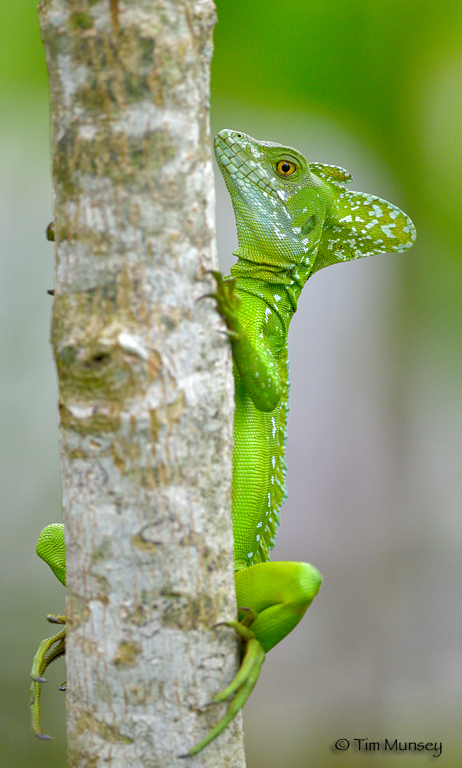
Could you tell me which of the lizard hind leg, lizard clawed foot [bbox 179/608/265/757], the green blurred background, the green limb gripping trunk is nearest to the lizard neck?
the green limb gripping trunk

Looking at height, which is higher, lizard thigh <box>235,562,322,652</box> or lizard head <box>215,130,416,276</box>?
lizard head <box>215,130,416,276</box>

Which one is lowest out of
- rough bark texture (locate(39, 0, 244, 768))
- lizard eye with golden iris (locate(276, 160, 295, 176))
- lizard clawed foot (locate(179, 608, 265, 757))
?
lizard clawed foot (locate(179, 608, 265, 757))

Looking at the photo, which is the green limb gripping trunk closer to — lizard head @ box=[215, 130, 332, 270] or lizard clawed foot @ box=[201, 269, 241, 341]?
lizard head @ box=[215, 130, 332, 270]

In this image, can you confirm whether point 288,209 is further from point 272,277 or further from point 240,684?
point 240,684

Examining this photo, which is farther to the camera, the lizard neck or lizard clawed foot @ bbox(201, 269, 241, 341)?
the lizard neck

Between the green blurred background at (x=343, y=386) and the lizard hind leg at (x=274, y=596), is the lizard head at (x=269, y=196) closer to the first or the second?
the lizard hind leg at (x=274, y=596)

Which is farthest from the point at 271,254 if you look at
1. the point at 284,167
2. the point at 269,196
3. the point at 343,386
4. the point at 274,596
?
the point at 343,386

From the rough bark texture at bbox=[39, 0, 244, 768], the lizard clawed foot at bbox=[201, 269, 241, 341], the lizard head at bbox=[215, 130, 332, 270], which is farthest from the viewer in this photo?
the lizard head at bbox=[215, 130, 332, 270]

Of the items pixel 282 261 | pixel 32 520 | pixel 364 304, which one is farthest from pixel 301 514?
pixel 282 261
